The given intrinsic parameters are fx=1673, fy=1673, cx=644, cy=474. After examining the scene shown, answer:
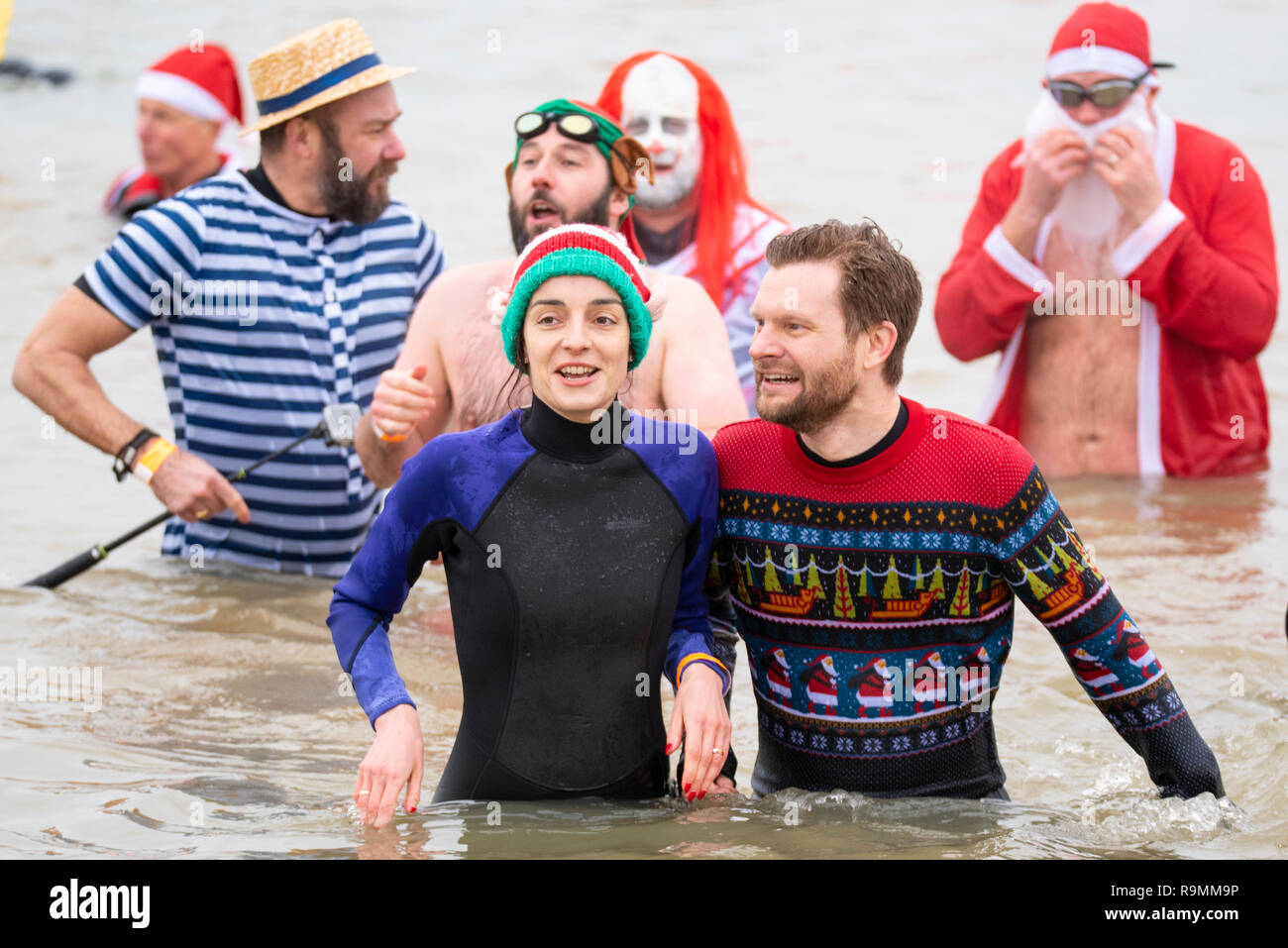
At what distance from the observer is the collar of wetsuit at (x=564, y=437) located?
10.2 ft

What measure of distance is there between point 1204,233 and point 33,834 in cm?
464

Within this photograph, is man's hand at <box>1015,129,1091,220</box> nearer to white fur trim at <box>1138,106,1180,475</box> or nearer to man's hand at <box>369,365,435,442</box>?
white fur trim at <box>1138,106,1180,475</box>

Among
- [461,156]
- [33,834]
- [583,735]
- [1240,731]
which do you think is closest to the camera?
[583,735]

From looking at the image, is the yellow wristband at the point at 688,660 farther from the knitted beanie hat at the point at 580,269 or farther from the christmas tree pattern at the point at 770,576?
the knitted beanie hat at the point at 580,269

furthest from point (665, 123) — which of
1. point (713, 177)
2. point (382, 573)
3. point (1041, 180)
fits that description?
point (382, 573)

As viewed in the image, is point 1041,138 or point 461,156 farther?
point 461,156

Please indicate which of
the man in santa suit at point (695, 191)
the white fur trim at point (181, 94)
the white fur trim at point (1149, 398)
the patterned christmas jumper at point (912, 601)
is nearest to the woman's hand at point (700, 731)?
the patterned christmas jumper at point (912, 601)

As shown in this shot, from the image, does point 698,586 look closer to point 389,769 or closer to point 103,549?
point 389,769

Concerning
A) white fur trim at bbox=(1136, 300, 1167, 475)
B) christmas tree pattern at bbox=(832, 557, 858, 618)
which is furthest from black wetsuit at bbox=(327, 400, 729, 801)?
white fur trim at bbox=(1136, 300, 1167, 475)

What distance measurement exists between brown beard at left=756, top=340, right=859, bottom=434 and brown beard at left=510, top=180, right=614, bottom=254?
1256 millimetres

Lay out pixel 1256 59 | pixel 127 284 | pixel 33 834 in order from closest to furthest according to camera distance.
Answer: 1. pixel 33 834
2. pixel 127 284
3. pixel 1256 59

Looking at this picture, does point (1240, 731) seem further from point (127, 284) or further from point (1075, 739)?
point (127, 284)
